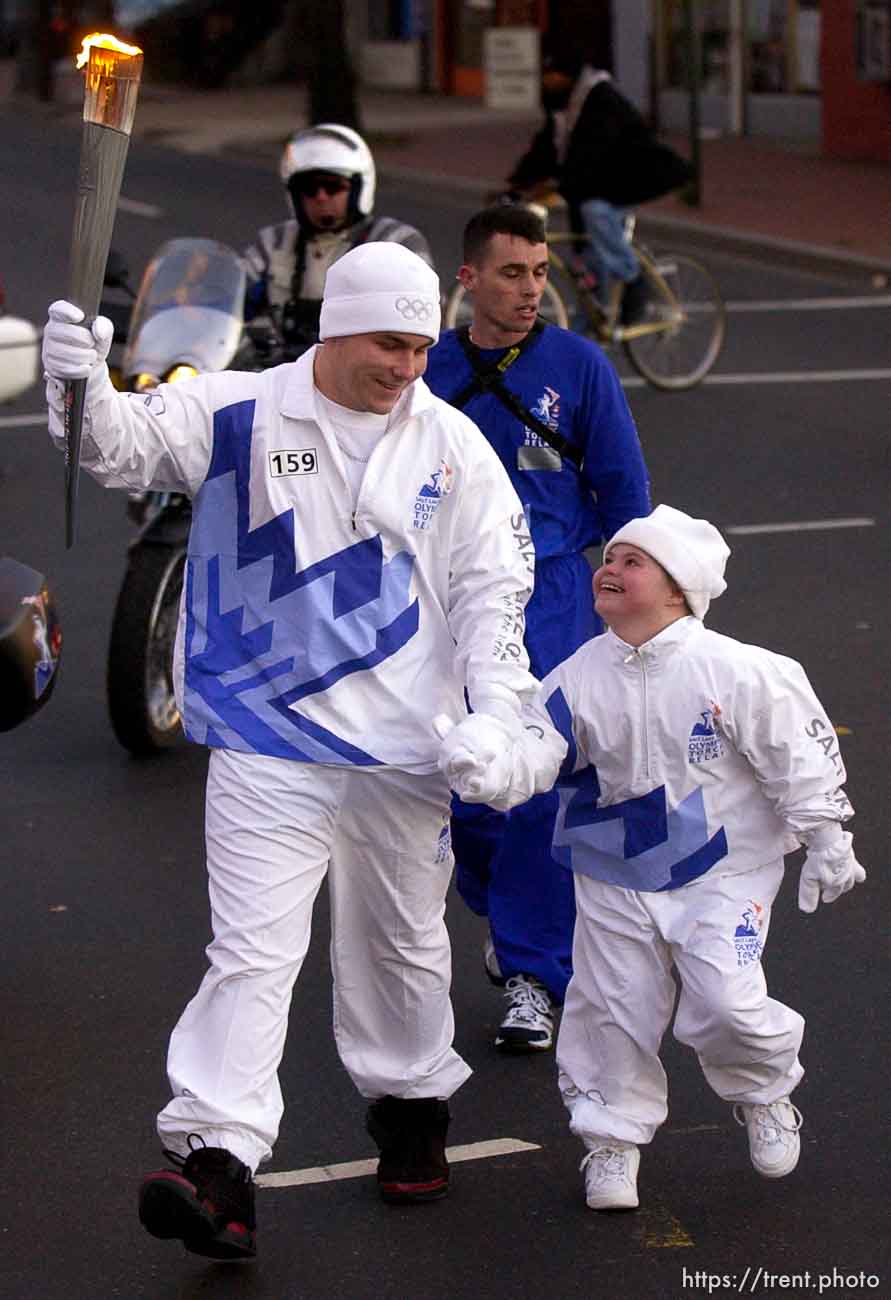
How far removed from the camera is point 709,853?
501 centimetres

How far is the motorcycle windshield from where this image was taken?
27.7 feet

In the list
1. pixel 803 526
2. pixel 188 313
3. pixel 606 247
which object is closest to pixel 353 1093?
pixel 188 313

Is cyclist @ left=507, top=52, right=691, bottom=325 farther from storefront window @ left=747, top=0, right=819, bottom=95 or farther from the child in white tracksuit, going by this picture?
storefront window @ left=747, top=0, right=819, bottom=95

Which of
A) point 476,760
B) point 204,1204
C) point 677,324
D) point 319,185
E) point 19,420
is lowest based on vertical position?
point 19,420

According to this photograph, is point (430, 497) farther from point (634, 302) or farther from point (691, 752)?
point (634, 302)

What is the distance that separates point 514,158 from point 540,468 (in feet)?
80.4

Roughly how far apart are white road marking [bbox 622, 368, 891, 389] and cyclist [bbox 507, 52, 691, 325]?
798 mm

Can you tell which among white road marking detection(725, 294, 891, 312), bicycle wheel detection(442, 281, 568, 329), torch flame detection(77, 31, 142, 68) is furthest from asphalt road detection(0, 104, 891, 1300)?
white road marking detection(725, 294, 891, 312)

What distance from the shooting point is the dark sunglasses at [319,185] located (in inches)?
329

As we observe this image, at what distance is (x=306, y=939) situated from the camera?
16.1 feet

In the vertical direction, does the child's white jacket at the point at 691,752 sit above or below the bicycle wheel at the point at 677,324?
above

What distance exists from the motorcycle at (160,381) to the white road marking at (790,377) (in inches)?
299

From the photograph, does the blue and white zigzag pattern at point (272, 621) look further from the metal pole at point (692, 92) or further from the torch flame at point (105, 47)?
the metal pole at point (692, 92)

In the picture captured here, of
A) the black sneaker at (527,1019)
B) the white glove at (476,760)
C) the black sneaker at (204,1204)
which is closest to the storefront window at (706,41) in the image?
the black sneaker at (527,1019)
